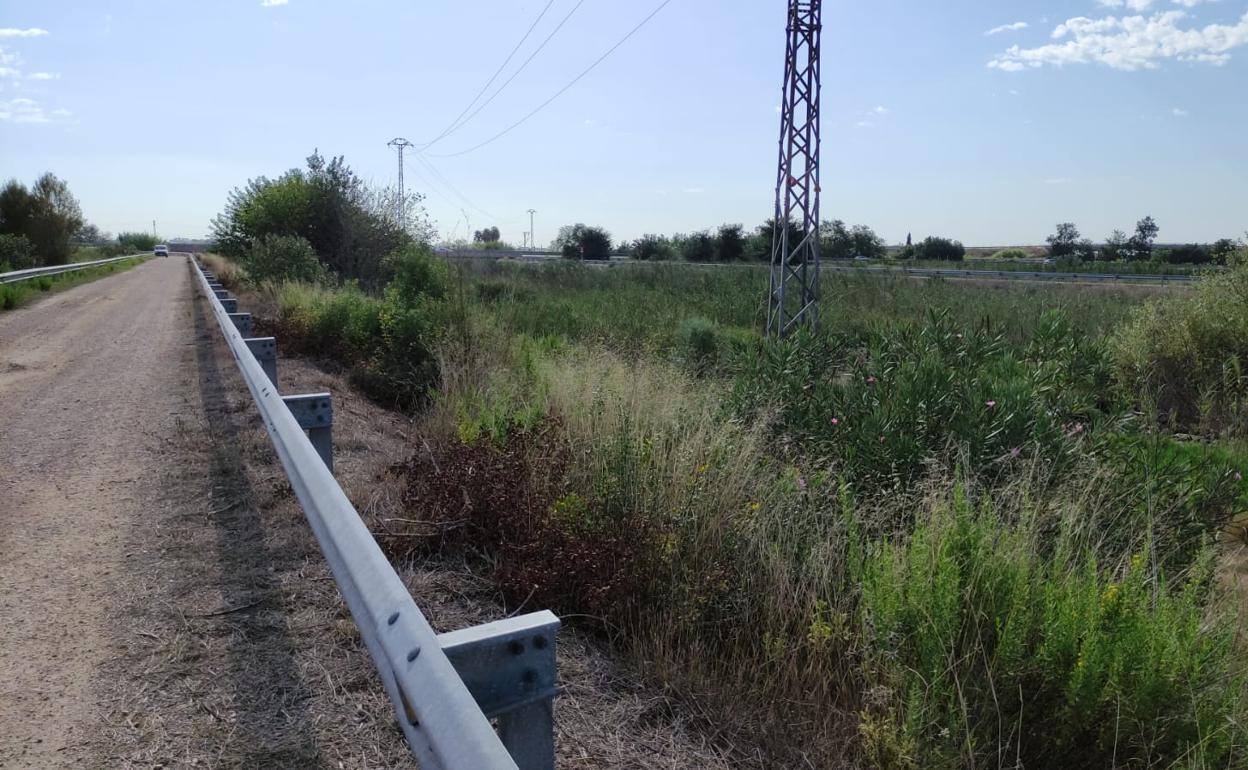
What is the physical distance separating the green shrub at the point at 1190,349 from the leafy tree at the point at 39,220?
53.8m

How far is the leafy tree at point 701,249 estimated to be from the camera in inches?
2785

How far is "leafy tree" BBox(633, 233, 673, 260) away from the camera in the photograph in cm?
7356

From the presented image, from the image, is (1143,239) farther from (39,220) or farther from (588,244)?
(39,220)

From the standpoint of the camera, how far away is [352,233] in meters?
27.5

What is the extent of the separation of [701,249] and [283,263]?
176 feet

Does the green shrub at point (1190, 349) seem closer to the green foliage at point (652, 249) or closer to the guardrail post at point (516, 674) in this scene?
the guardrail post at point (516, 674)

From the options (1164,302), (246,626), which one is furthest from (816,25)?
(246,626)

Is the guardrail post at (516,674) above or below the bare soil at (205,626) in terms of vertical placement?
above

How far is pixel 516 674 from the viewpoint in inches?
75.0

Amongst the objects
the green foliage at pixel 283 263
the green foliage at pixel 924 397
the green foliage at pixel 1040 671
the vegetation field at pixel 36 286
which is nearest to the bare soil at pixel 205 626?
the green foliage at pixel 1040 671

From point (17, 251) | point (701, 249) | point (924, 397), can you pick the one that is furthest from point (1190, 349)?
point (701, 249)

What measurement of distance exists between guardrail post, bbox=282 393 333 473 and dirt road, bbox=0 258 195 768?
1.01 m

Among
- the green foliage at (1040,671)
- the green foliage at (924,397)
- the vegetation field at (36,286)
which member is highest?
the vegetation field at (36,286)

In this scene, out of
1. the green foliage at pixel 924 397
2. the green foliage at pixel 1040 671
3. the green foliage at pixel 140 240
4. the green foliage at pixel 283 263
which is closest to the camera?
the green foliage at pixel 1040 671
